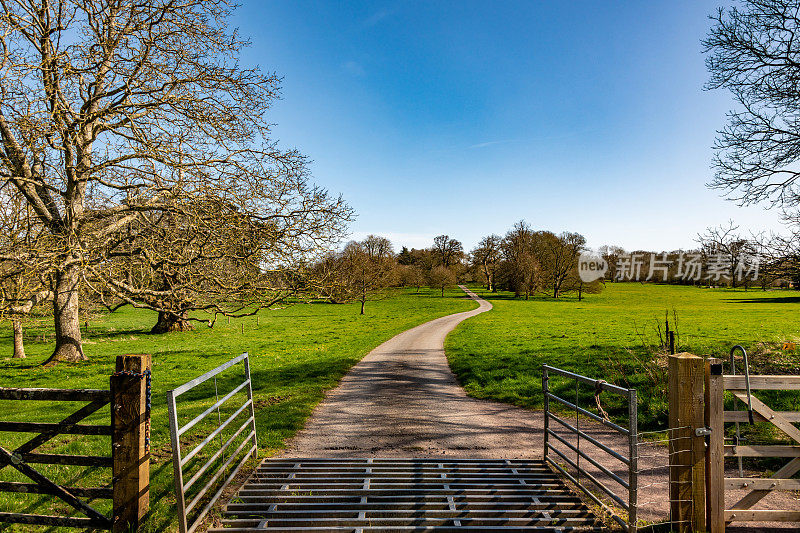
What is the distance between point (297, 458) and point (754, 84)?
1642 cm

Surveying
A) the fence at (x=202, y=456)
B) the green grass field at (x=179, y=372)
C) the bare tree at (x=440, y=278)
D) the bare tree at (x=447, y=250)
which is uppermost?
the bare tree at (x=447, y=250)

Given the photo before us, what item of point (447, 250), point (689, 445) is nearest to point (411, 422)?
point (689, 445)

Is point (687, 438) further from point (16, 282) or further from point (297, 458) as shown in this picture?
point (16, 282)

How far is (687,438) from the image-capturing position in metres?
4.32

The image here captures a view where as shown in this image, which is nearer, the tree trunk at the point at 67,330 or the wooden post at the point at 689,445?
the wooden post at the point at 689,445

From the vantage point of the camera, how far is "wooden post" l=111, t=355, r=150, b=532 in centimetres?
418

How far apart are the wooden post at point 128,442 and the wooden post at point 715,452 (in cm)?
584

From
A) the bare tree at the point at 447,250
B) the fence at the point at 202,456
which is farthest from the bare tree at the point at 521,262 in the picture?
the fence at the point at 202,456

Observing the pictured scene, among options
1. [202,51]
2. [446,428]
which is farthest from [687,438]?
[202,51]

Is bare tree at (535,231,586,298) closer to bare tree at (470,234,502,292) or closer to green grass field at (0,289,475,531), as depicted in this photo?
bare tree at (470,234,502,292)

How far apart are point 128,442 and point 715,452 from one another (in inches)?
237

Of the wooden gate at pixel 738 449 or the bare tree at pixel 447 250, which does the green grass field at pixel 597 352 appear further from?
the bare tree at pixel 447 250

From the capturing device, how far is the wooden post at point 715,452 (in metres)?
4.30

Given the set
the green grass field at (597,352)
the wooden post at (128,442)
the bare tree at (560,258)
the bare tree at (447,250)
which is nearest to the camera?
the wooden post at (128,442)
